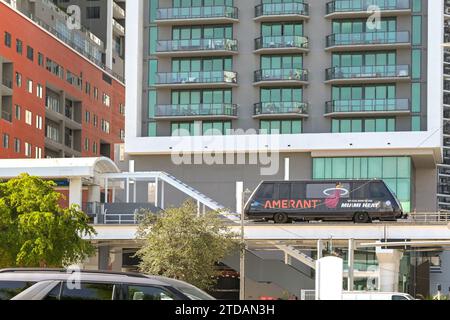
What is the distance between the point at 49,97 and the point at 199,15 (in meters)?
29.0

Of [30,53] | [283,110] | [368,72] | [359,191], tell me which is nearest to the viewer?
[359,191]

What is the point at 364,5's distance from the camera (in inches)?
3280

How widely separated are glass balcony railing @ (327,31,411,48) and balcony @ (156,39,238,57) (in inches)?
336

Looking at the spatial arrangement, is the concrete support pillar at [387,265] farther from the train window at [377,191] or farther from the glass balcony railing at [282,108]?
the glass balcony railing at [282,108]

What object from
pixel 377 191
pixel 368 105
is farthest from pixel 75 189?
pixel 368 105

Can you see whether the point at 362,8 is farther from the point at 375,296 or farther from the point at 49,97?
the point at 375,296

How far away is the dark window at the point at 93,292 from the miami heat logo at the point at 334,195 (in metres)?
54.6

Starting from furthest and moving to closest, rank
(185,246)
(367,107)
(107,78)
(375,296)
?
(107,78), (367,107), (185,246), (375,296)

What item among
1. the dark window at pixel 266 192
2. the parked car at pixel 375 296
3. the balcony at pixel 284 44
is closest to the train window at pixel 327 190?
the dark window at pixel 266 192

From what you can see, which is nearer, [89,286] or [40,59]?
[89,286]

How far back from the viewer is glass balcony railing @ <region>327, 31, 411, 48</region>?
3260 inches

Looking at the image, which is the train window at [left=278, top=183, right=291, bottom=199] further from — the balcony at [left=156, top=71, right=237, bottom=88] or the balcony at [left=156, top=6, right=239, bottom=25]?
the balcony at [left=156, top=6, right=239, bottom=25]

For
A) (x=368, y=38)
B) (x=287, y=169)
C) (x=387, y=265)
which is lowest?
(x=387, y=265)
